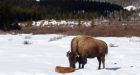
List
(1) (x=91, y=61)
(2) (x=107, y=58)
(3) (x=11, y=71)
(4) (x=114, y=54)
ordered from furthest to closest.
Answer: (4) (x=114, y=54) < (2) (x=107, y=58) < (1) (x=91, y=61) < (3) (x=11, y=71)

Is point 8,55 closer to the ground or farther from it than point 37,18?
farther from it

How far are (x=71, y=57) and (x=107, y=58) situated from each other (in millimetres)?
4799

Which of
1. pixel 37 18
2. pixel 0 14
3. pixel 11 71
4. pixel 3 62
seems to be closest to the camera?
pixel 11 71

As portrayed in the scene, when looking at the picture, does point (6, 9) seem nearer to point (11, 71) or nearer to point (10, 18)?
point (10, 18)

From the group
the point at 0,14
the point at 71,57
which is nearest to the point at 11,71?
the point at 71,57

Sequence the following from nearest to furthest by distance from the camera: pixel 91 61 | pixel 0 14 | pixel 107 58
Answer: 1. pixel 91 61
2. pixel 107 58
3. pixel 0 14

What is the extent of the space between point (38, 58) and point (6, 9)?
49955 millimetres

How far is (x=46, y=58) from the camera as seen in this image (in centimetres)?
1995

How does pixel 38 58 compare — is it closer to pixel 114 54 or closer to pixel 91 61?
pixel 91 61

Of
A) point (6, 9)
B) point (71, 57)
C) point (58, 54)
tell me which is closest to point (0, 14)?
point (6, 9)

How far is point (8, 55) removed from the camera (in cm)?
2081

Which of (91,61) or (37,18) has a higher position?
(91,61)

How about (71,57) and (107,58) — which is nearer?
(71,57)

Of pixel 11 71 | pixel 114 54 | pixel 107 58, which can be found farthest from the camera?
pixel 114 54
